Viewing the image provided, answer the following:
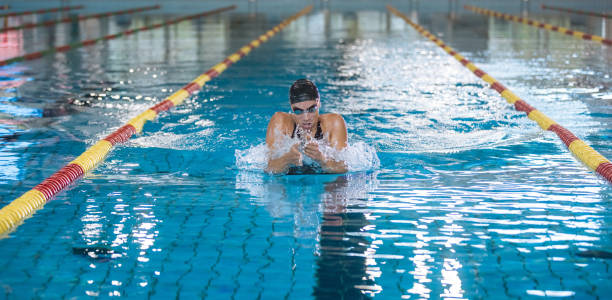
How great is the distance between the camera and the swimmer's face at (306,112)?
151 inches

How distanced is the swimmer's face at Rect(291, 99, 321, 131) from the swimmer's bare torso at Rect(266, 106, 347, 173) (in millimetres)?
40

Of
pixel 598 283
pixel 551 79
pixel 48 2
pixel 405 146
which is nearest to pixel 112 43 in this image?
pixel 551 79

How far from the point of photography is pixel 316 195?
3.84 meters

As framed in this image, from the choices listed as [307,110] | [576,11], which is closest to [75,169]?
[307,110]

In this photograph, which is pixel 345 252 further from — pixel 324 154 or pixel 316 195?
pixel 324 154

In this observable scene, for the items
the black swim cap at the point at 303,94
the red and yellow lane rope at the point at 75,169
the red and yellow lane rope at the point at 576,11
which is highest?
the red and yellow lane rope at the point at 576,11

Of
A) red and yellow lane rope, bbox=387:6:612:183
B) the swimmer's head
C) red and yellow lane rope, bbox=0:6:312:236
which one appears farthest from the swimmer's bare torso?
red and yellow lane rope, bbox=387:6:612:183

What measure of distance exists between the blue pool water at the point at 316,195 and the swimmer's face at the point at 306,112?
13.5 inches

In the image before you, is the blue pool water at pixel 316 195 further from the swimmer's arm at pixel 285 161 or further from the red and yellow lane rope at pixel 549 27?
the red and yellow lane rope at pixel 549 27

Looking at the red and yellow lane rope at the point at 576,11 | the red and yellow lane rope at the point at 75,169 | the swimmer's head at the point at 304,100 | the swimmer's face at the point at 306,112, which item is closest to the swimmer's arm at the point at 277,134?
the swimmer's face at the point at 306,112

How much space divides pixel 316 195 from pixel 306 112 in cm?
44

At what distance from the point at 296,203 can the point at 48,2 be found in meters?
27.1

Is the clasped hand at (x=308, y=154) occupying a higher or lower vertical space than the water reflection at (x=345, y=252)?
higher

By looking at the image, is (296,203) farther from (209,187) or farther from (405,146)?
(405,146)
